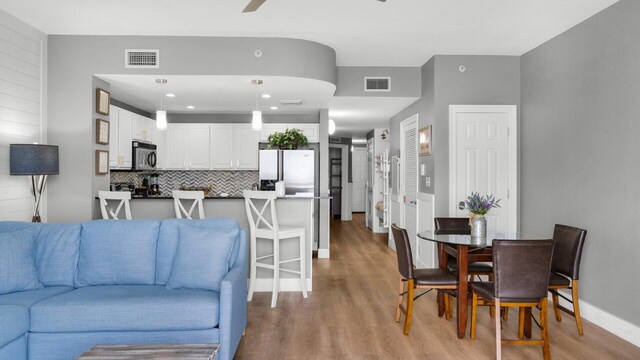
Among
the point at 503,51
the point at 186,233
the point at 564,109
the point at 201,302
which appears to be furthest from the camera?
the point at 503,51

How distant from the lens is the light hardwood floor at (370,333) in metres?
2.95

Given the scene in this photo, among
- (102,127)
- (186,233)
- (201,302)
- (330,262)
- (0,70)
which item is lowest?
(330,262)

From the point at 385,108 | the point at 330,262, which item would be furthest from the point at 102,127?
the point at 385,108

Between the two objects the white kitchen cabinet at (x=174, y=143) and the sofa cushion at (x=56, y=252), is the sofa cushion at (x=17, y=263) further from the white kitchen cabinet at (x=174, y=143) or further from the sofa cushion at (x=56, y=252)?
the white kitchen cabinet at (x=174, y=143)

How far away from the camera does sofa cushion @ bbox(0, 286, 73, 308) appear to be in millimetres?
2532

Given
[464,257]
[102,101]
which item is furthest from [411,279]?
[102,101]

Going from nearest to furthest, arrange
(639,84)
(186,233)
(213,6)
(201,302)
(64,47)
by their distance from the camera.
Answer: (201,302), (186,233), (639,84), (213,6), (64,47)

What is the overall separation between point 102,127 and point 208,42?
5.03 feet

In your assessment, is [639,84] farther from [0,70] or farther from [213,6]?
[0,70]

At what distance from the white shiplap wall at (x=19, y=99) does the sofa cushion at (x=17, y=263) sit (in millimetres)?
1185

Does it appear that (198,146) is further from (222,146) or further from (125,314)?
(125,314)

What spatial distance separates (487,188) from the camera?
492 cm

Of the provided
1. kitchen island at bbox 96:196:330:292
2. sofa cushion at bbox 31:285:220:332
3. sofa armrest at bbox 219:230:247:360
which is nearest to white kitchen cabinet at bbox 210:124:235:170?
kitchen island at bbox 96:196:330:292

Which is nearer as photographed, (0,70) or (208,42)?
(0,70)
